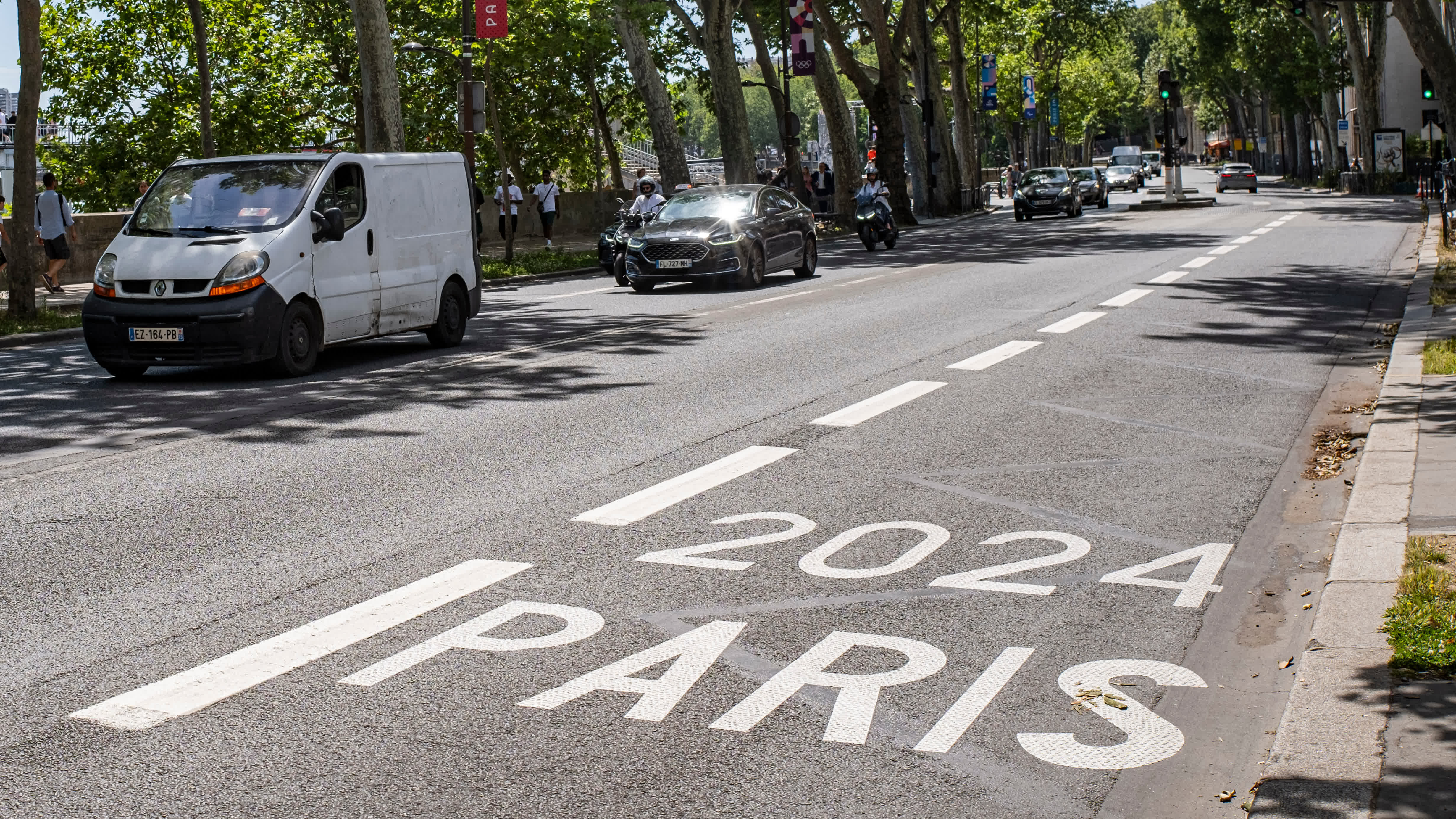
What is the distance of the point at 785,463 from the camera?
855 centimetres

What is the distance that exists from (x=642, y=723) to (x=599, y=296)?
19.3 meters

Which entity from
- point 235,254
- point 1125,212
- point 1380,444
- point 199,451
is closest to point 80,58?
point 1125,212

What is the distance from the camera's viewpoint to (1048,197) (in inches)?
1969

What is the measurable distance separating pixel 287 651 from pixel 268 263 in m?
8.52

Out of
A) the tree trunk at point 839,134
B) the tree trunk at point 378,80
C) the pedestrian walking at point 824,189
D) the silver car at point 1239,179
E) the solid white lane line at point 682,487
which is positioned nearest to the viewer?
the solid white lane line at point 682,487

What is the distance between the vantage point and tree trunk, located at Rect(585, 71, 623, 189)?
52.1m

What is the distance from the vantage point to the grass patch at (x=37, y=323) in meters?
19.1

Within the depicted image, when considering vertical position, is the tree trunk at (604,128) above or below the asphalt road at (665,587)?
above

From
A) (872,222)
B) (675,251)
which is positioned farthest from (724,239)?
(872,222)

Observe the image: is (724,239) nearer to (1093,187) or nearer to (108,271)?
(108,271)

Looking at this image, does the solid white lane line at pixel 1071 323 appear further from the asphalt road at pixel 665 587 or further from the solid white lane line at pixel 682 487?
the solid white lane line at pixel 682 487

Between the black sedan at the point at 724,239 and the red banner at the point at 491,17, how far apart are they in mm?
4840

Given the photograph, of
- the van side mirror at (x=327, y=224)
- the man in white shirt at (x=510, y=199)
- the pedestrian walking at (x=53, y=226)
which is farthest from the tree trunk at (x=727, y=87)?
the van side mirror at (x=327, y=224)

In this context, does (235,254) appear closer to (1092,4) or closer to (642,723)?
(642,723)
